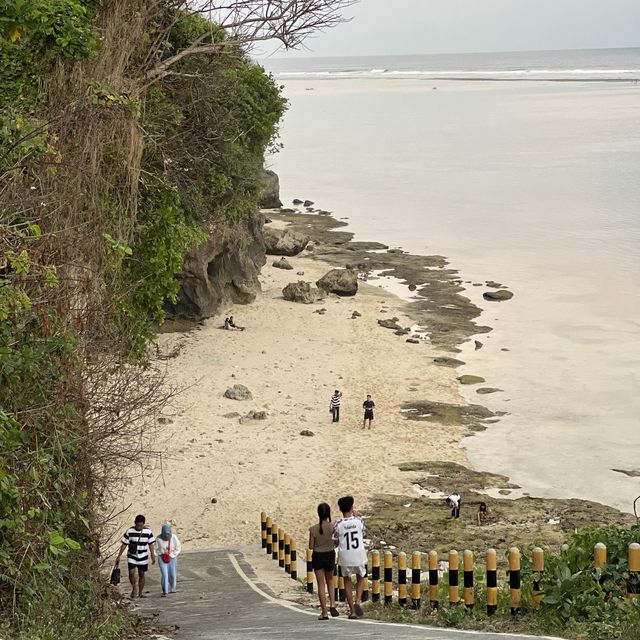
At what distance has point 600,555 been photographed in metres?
9.98

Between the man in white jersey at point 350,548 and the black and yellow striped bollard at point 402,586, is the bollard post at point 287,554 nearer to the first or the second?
the black and yellow striped bollard at point 402,586

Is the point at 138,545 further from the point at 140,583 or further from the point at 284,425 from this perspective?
the point at 284,425

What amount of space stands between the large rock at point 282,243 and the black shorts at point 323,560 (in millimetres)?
35048

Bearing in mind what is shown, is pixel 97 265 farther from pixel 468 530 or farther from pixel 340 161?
pixel 340 161

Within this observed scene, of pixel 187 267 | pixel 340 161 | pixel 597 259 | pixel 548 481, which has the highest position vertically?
pixel 340 161

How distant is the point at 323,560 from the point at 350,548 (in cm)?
31

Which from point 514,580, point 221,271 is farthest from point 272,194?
point 514,580

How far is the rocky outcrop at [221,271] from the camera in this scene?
33.2m

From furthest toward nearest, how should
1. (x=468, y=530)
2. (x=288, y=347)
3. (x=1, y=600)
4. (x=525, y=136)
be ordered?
(x=525, y=136) < (x=288, y=347) < (x=468, y=530) < (x=1, y=600)

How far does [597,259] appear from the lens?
47500mm

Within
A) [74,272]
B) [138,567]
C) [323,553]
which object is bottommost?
[138,567]

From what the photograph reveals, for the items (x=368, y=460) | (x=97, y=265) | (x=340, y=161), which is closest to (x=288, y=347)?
(x=368, y=460)

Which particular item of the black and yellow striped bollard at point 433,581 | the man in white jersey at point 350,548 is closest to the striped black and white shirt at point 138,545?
the man in white jersey at point 350,548

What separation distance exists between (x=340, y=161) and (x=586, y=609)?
8064cm
